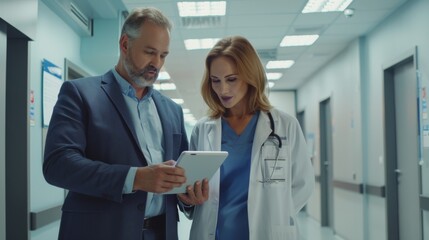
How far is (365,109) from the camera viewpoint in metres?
5.67

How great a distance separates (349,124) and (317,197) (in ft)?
8.32

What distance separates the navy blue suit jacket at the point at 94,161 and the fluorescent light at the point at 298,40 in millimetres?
4791

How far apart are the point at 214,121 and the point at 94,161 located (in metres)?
0.61

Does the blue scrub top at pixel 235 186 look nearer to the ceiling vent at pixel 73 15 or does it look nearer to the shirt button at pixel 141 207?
the shirt button at pixel 141 207

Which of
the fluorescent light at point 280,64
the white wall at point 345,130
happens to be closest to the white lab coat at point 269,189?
the white wall at point 345,130

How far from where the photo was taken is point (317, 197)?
8.32 metres

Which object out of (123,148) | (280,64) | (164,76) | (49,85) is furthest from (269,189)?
(164,76)

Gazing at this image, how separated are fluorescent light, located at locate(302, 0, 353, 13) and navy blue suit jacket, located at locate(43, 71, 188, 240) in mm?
3586

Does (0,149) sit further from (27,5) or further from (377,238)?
(377,238)

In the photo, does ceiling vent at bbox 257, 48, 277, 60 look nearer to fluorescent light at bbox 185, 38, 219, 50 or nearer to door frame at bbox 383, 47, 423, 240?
fluorescent light at bbox 185, 38, 219, 50

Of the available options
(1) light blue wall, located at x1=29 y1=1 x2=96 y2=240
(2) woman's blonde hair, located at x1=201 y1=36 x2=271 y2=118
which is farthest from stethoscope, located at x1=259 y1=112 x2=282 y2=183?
(1) light blue wall, located at x1=29 y1=1 x2=96 y2=240

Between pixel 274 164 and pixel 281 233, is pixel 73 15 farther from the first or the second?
pixel 281 233

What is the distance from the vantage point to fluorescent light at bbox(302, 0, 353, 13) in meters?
4.50

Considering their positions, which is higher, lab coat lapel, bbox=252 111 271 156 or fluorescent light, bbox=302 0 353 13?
fluorescent light, bbox=302 0 353 13
